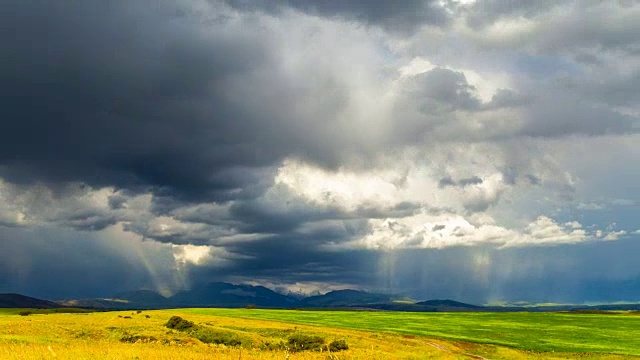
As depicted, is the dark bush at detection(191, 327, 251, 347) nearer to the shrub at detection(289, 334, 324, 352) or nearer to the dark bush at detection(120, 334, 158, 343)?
the shrub at detection(289, 334, 324, 352)

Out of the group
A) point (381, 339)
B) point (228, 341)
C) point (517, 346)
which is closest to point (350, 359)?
point (228, 341)

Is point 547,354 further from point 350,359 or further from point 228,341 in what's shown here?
point 228,341

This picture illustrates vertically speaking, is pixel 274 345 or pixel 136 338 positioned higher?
pixel 136 338

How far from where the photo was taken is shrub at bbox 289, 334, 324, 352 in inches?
2407

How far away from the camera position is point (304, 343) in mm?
64188

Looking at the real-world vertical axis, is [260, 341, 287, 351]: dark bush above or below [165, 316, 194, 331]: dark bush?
below

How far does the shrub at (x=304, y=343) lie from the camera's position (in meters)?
61.1

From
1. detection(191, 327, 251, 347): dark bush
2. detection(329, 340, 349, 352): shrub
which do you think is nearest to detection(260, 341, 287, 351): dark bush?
detection(191, 327, 251, 347): dark bush

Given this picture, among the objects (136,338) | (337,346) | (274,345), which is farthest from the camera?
(274,345)

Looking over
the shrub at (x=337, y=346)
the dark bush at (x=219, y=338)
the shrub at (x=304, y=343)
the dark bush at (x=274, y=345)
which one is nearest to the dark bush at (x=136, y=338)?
the dark bush at (x=219, y=338)

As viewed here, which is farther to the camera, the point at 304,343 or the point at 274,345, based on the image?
the point at 274,345

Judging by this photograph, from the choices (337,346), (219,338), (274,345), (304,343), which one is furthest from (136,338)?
(337,346)

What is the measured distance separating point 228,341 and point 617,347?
58725 millimetres

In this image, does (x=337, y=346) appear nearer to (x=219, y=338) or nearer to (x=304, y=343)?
(x=304, y=343)
